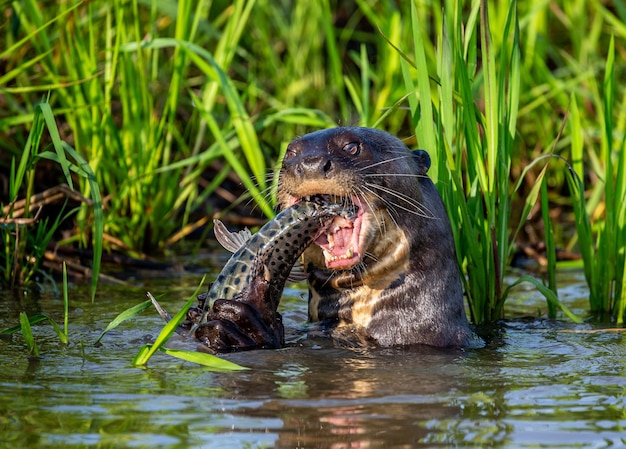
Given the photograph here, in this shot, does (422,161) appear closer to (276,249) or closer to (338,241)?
(338,241)

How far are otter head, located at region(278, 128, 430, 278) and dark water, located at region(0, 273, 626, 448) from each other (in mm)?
331

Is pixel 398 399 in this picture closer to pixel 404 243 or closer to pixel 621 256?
pixel 404 243

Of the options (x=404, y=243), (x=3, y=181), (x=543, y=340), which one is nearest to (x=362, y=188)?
(x=404, y=243)

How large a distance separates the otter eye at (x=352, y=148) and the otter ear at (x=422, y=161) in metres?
0.27

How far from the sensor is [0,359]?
10.8ft

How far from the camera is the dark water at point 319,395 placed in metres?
2.55

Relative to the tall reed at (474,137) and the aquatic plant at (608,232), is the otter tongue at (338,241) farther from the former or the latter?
the aquatic plant at (608,232)

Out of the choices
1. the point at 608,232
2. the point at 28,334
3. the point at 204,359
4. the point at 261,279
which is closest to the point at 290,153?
the point at 261,279

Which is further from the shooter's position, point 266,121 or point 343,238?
point 266,121

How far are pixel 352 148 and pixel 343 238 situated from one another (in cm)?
30

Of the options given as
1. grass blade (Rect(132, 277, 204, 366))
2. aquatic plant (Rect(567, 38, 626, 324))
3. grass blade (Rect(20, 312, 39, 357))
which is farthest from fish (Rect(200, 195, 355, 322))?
aquatic plant (Rect(567, 38, 626, 324))

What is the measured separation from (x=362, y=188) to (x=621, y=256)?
124 centimetres

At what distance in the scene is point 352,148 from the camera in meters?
3.67

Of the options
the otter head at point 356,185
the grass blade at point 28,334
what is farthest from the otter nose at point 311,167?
the grass blade at point 28,334
